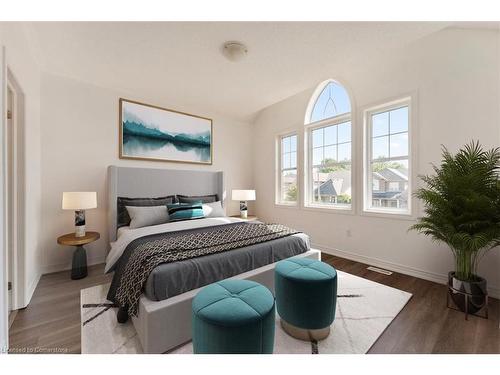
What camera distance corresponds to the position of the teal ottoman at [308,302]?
1491 mm

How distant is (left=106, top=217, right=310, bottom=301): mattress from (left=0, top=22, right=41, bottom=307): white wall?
30.3 inches

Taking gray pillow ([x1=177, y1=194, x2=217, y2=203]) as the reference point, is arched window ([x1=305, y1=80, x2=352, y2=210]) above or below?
above

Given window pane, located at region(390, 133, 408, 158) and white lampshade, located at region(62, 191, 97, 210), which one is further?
window pane, located at region(390, 133, 408, 158)

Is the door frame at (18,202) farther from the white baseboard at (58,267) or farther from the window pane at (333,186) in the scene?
the window pane at (333,186)

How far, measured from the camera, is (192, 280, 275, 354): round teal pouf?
1.08 m

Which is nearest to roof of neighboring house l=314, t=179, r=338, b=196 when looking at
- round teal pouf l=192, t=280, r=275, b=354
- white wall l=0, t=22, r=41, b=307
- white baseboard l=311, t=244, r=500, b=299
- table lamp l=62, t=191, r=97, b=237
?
white baseboard l=311, t=244, r=500, b=299

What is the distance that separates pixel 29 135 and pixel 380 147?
13.6ft

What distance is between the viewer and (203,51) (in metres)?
2.37

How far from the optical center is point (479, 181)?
1.77 meters

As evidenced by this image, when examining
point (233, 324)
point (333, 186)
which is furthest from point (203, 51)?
point (333, 186)

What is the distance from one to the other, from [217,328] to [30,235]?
233 cm

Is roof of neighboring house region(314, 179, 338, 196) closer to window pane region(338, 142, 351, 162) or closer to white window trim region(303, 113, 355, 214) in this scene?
white window trim region(303, 113, 355, 214)
